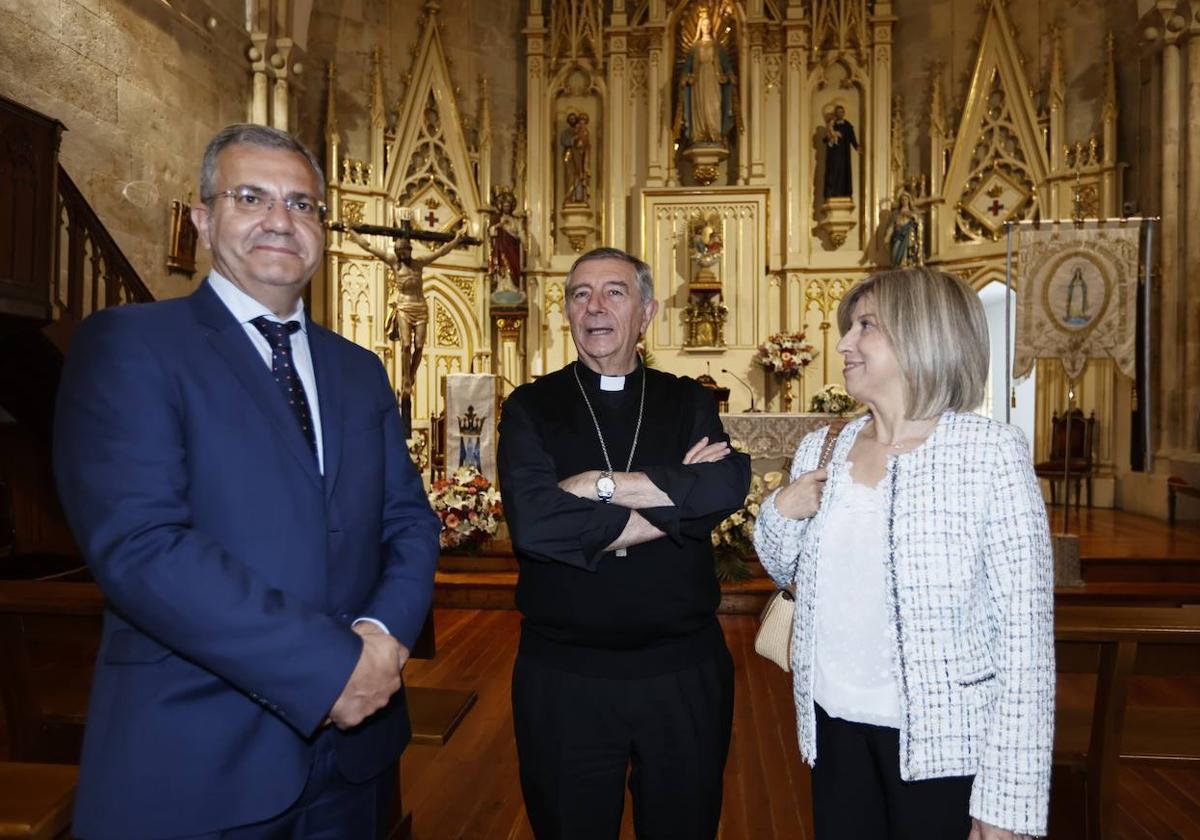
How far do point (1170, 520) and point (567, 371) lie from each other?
797cm

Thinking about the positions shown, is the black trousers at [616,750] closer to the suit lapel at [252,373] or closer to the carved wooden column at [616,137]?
the suit lapel at [252,373]

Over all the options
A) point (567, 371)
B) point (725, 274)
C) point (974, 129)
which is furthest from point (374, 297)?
point (567, 371)

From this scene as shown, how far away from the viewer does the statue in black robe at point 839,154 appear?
424 inches

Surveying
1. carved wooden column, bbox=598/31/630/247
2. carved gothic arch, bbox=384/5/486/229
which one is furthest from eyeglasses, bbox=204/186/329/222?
carved wooden column, bbox=598/31/630/247

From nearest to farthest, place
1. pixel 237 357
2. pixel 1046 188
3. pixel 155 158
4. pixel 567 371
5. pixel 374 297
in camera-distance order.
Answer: pixel 237 357
pixel 567 371
pixel 155 158
pixel 1046 188
pixel 374 297

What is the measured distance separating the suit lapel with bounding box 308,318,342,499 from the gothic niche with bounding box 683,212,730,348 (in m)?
9.23

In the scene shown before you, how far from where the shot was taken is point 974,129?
10367mm

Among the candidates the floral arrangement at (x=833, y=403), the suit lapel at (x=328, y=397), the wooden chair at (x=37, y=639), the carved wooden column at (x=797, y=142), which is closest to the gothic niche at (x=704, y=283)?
the carved wooden column at (x=797, y=142)

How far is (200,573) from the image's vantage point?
1.30 m

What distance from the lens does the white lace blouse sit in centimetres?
165

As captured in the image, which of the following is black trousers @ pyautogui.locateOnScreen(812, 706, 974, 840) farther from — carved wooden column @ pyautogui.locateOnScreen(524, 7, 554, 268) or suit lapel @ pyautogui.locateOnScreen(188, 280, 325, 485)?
carved wooden column @ pyautogui.locateOnScreen(524, 7, 554, 268)

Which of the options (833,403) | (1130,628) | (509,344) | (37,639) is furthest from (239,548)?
(509,344)

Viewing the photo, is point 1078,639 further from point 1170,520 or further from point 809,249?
point 809,249

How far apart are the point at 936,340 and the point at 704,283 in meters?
9.19
